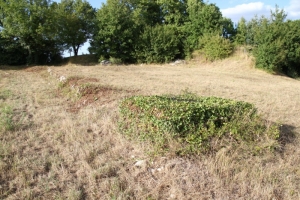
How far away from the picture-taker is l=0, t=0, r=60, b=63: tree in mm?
16359

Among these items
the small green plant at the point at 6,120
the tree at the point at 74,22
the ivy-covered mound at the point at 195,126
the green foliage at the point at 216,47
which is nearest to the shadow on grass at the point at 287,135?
the ivy-covered mound at the point at 195,126

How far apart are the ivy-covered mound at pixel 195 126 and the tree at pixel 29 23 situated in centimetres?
1549

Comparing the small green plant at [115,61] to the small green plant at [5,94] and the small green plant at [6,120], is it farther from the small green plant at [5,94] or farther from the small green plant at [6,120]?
the small green plant at [6,120]

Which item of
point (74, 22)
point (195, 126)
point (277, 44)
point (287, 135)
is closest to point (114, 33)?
point (74, 22)

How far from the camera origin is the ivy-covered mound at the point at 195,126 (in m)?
3.60

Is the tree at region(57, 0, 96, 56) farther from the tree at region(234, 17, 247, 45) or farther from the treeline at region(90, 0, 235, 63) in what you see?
the tree at region(234, 17, 247, 45)

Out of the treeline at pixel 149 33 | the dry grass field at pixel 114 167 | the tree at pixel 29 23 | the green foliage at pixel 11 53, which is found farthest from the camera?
the treeline at pixel 149 33

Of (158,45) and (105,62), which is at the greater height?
(158,45)

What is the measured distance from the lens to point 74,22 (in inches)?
790

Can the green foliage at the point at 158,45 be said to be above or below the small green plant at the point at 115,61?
above

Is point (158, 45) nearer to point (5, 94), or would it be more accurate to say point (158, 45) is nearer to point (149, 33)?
point (149, 33)

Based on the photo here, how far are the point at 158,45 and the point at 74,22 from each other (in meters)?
7.26

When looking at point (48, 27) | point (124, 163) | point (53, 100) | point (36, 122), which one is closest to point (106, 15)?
point (48, 27)

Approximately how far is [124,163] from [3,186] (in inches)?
62.0
